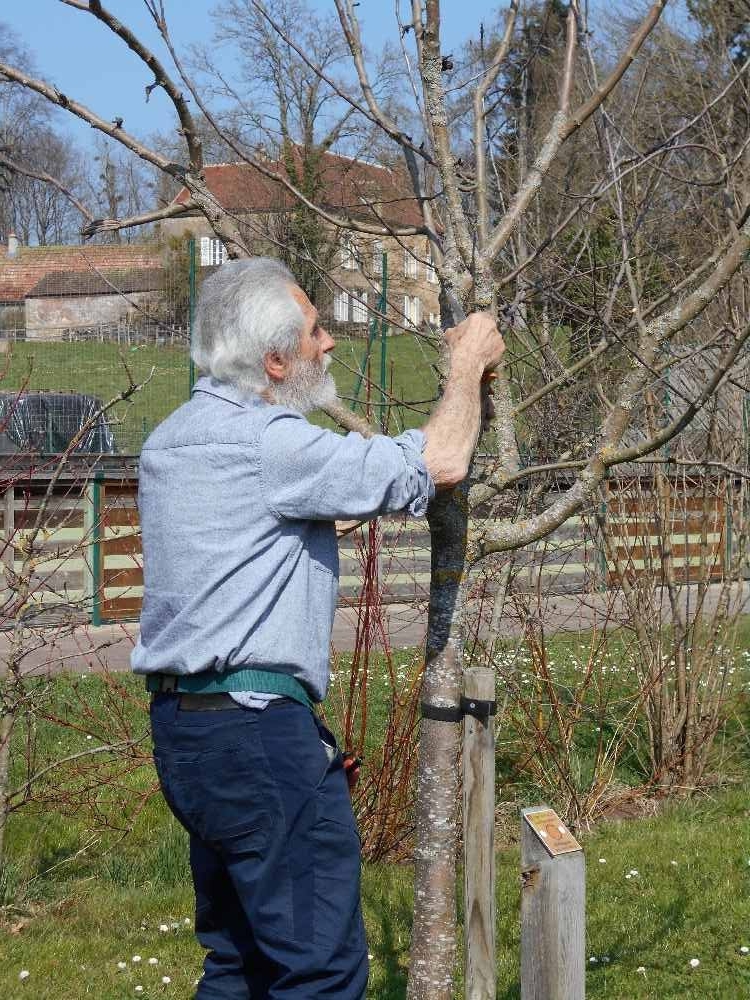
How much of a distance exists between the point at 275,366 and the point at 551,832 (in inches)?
43.6

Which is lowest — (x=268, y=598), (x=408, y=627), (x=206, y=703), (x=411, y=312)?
(x=408, y=627)

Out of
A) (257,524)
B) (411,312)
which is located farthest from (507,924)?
(411,312)

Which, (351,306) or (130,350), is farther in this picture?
(130,350)

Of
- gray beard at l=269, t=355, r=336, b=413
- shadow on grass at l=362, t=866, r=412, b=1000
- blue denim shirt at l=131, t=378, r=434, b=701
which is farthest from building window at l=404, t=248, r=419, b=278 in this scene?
shadow on grass at l=362, t=866, r=412, b=1000

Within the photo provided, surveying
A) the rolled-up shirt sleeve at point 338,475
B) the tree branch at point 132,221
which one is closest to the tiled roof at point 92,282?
the tree branch at point 132,221

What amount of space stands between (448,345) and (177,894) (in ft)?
9.81

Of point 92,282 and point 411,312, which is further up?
point 92,282

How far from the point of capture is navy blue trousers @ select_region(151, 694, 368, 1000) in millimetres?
2381

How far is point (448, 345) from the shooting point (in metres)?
2.68

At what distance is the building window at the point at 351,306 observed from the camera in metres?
3.73

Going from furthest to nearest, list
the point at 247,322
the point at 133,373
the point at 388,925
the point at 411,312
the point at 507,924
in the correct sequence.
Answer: the point at 133,373 < the point at 411,312 < the point at 507,924 < the point at 388,925 < the point at 247,322

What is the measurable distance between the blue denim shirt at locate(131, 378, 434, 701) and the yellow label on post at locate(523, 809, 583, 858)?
51 centimetres

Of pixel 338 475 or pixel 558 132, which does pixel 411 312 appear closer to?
pixel 558 132

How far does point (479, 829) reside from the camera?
2795 mm
